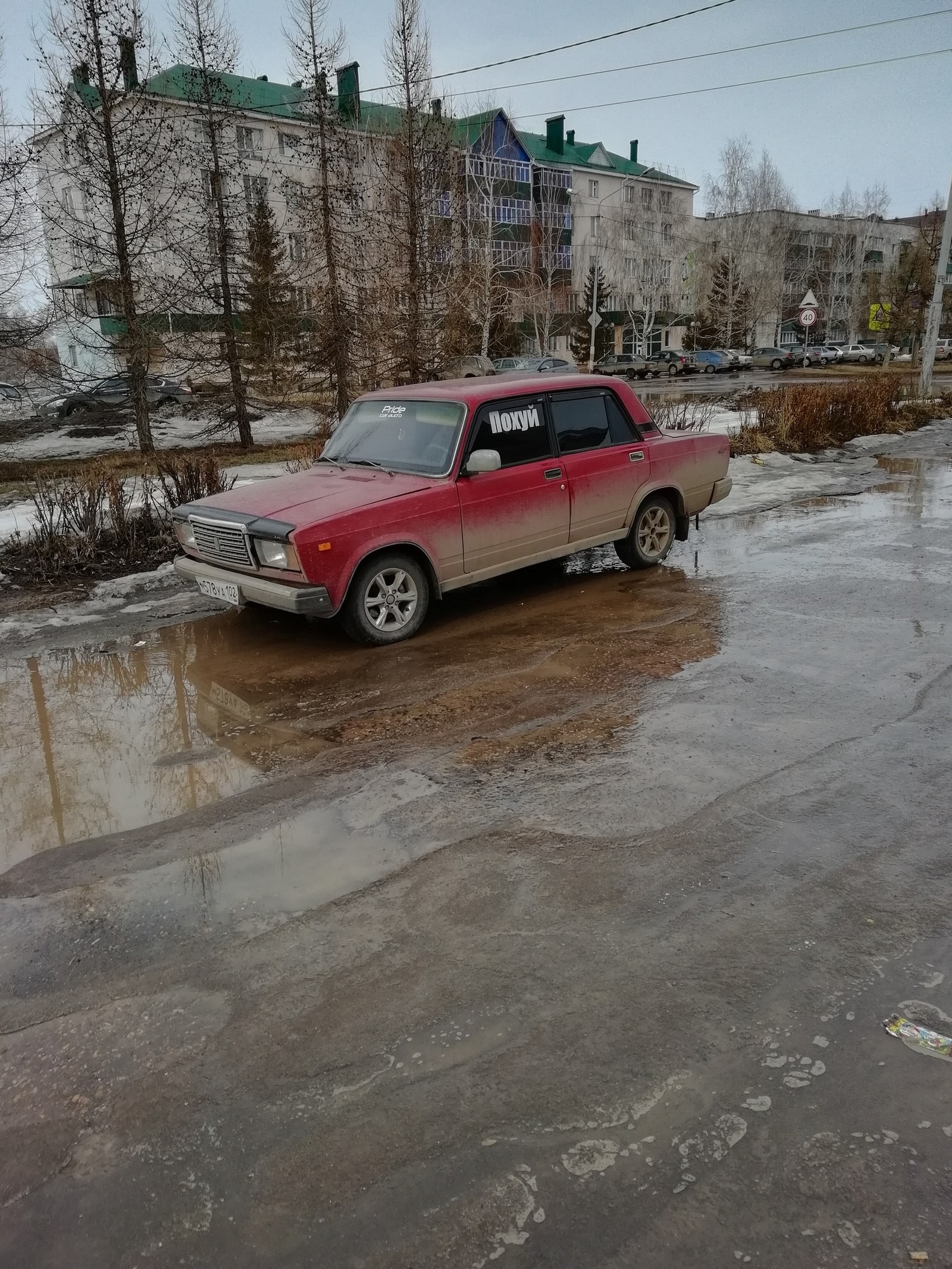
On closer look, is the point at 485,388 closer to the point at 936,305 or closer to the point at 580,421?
the point at 580,421

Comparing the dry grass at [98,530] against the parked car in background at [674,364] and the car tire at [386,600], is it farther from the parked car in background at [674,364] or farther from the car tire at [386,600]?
the parked car in background at [674,364]

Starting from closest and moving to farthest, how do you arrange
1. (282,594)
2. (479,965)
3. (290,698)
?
(479,965) < (290,698) < (282,594)

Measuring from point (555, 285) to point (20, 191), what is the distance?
41.5 meters

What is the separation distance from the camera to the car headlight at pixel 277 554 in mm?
5746

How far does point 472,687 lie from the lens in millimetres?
5543

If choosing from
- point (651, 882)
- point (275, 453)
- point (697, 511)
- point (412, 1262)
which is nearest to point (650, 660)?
point (651, 882)

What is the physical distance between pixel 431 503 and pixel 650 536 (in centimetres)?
285

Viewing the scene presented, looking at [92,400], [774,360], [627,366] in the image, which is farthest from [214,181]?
[774,360]

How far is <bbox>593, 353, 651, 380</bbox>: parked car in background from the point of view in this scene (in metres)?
49.8

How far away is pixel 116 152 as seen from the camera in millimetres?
17125

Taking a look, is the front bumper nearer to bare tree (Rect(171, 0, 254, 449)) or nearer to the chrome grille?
the chrome grille

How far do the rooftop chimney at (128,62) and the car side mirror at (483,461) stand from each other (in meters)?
15.3

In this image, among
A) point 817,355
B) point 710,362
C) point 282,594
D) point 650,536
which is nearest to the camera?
point 282,594

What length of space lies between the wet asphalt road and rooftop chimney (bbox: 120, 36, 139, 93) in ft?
52.7
